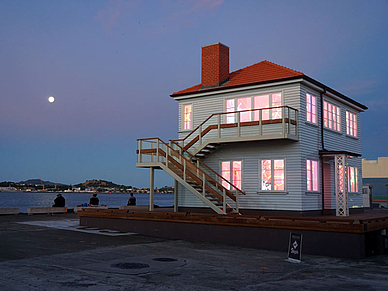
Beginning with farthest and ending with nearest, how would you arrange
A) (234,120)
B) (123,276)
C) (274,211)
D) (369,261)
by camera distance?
(234,120) < (274,211) < (369,261) < (123,276)

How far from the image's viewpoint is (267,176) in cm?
2114

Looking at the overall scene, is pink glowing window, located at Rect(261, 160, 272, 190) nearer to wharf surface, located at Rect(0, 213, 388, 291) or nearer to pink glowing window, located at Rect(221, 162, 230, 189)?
pink glowing window, located at Rect(221, 162, 230, 189)

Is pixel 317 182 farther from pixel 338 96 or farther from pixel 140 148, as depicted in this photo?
pixel 140 148

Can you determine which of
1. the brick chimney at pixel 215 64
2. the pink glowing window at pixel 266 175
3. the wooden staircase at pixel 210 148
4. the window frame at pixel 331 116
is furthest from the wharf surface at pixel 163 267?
the brick chimney at pixel 215 64

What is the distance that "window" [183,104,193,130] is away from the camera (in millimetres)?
24172

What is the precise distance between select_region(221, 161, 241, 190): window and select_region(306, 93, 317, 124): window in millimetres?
4246

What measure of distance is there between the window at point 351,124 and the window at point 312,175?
5.14 m

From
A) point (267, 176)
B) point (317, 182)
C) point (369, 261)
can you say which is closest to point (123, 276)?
point (369, 261)

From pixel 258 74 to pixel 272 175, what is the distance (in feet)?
18.0

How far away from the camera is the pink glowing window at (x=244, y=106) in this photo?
21.8 m

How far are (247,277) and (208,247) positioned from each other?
5380mm

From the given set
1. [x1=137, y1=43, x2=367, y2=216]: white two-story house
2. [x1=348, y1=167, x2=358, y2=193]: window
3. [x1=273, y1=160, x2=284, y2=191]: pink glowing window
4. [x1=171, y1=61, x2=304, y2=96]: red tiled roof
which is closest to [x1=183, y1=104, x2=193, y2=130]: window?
[x1=137, y1=43, x2=367, y2=216]: white two-story house

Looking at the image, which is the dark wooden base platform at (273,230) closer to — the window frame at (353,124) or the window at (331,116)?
the window at (331,116)

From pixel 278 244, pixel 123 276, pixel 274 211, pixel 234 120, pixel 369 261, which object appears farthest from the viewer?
pixel 234 120
